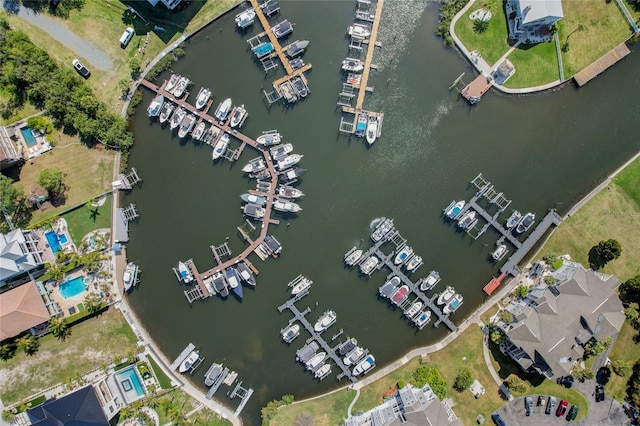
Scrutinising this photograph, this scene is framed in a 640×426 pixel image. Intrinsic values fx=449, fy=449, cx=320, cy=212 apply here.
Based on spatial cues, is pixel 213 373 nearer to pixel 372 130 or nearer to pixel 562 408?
pixel 372 130

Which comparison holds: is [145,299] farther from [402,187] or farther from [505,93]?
[505,93]

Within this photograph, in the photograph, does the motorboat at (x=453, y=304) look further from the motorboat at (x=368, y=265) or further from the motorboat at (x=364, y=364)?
the motorboat at (x=364, y=364)

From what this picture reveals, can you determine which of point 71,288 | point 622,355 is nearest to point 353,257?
point 622,355

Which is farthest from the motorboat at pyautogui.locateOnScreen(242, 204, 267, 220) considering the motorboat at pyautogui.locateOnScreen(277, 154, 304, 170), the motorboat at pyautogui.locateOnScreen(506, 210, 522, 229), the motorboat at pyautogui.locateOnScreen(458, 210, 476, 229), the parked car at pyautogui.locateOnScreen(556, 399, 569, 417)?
the parked car at pyautogui.locateOnScreen(556, 399, 569, 417)

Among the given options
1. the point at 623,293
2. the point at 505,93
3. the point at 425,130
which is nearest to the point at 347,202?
the point at 425,130

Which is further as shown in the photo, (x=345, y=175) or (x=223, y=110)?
(x=345, y=175)
